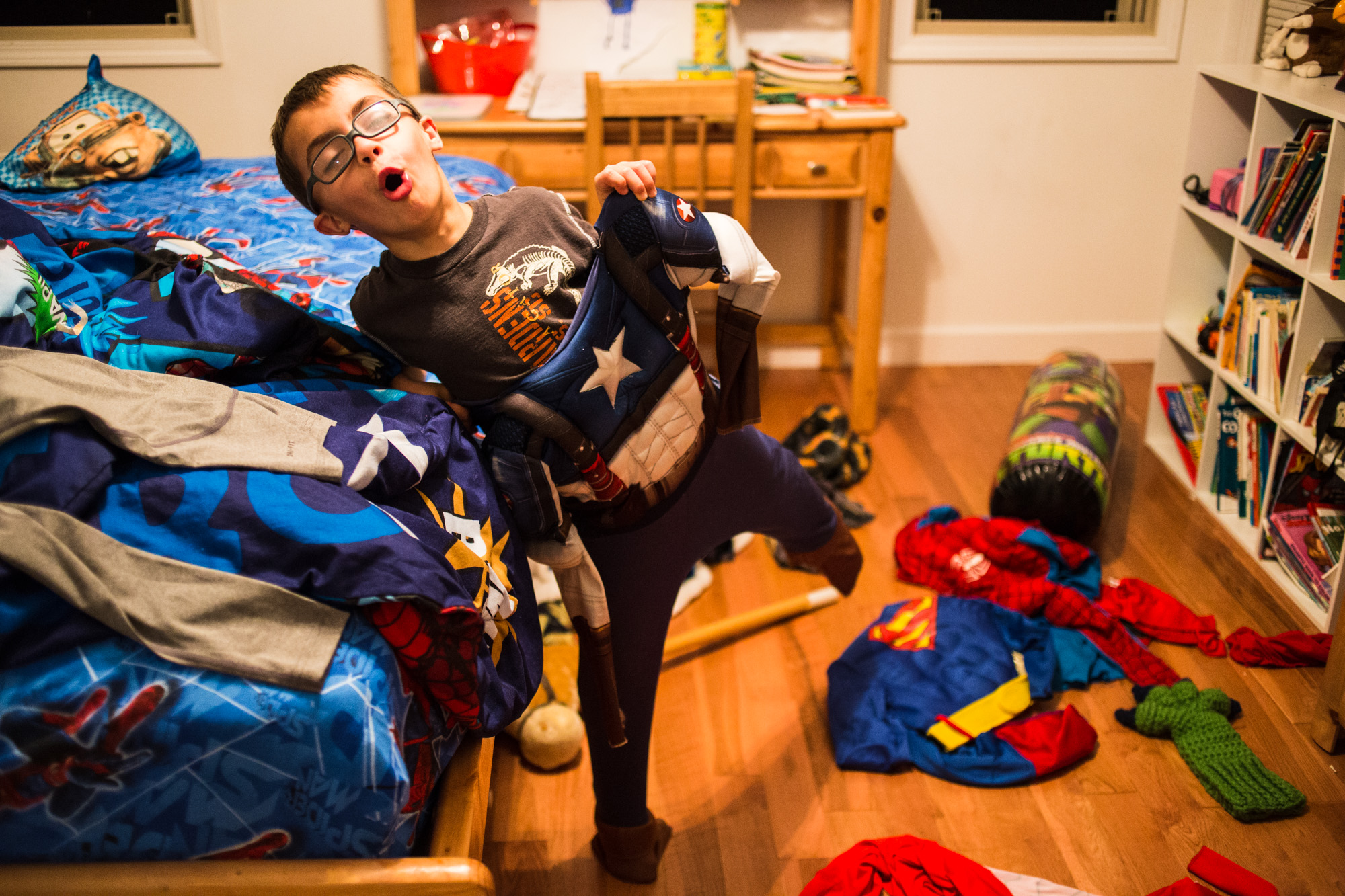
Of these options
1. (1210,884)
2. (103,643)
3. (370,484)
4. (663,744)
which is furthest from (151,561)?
(1210,884)

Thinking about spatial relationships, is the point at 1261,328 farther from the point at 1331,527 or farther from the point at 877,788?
the point at 877,788

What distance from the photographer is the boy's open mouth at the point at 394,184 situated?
107cm

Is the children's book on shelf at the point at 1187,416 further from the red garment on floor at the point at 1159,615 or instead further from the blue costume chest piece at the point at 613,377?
the blue costume chest piece at the point at 613,377

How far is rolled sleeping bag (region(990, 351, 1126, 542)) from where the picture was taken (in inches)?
87.4

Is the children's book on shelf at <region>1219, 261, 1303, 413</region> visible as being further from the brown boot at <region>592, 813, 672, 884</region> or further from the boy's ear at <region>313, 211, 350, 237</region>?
the boy's ear at <region>313, 211, 350, 237</region>

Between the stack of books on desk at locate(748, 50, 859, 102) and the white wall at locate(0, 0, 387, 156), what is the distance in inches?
43.1

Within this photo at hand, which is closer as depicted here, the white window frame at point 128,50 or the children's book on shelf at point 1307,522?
the children's book on shelf at point 1307,522

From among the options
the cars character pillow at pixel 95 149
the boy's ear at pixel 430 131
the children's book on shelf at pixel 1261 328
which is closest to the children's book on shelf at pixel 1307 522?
the children's book on shelf at pixel 1261 328

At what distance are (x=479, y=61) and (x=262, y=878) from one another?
2471 millimetres

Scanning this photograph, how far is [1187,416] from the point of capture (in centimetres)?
256

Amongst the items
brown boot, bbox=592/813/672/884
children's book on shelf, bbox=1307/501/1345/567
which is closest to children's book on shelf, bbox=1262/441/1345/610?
children's book on shelf, bbox=1307/501/1345/567

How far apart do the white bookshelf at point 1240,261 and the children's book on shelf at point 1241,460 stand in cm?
2

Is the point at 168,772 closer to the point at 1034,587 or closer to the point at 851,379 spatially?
the point at 1034,587

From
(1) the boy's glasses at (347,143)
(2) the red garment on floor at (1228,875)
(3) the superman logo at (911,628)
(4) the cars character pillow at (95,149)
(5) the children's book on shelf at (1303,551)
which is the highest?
(1) the boy's glasses at (347,143)
